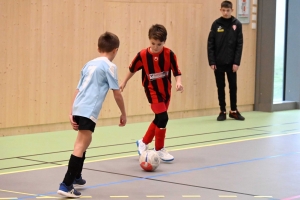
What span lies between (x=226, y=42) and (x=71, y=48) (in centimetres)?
298

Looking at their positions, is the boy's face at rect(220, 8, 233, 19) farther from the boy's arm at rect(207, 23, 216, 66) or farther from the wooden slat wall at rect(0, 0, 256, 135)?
the wooden slat wall at rect(0, 0, 256, 135)

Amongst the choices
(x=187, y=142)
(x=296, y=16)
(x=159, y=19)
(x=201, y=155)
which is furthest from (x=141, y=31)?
(x=296, y=16)

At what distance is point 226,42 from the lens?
10797mm

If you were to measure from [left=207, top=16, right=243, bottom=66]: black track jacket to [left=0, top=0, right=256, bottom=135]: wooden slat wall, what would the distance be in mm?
413

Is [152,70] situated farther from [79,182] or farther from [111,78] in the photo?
[79,182]

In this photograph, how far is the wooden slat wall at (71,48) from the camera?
8.59 metres

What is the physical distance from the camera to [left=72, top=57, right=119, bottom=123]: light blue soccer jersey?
16.9 ft

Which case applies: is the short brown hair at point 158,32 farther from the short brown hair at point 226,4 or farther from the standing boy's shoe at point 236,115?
the standing boy's shoe at point 236,115

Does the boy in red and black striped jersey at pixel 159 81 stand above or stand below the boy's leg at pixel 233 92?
above

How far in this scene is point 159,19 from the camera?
34.1ft

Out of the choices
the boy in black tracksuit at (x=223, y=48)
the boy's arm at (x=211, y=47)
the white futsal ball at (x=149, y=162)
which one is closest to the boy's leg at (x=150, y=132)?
the white futsal ball at (x=149, y=162)

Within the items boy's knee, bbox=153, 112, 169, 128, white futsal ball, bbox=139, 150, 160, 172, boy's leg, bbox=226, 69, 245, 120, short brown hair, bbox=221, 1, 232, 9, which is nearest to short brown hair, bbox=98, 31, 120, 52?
white futsal ball, bbox=139, 150, 160, 172

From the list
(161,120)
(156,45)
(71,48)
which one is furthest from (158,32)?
(71,48)

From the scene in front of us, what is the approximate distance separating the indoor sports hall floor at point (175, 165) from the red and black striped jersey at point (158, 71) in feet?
2.53
